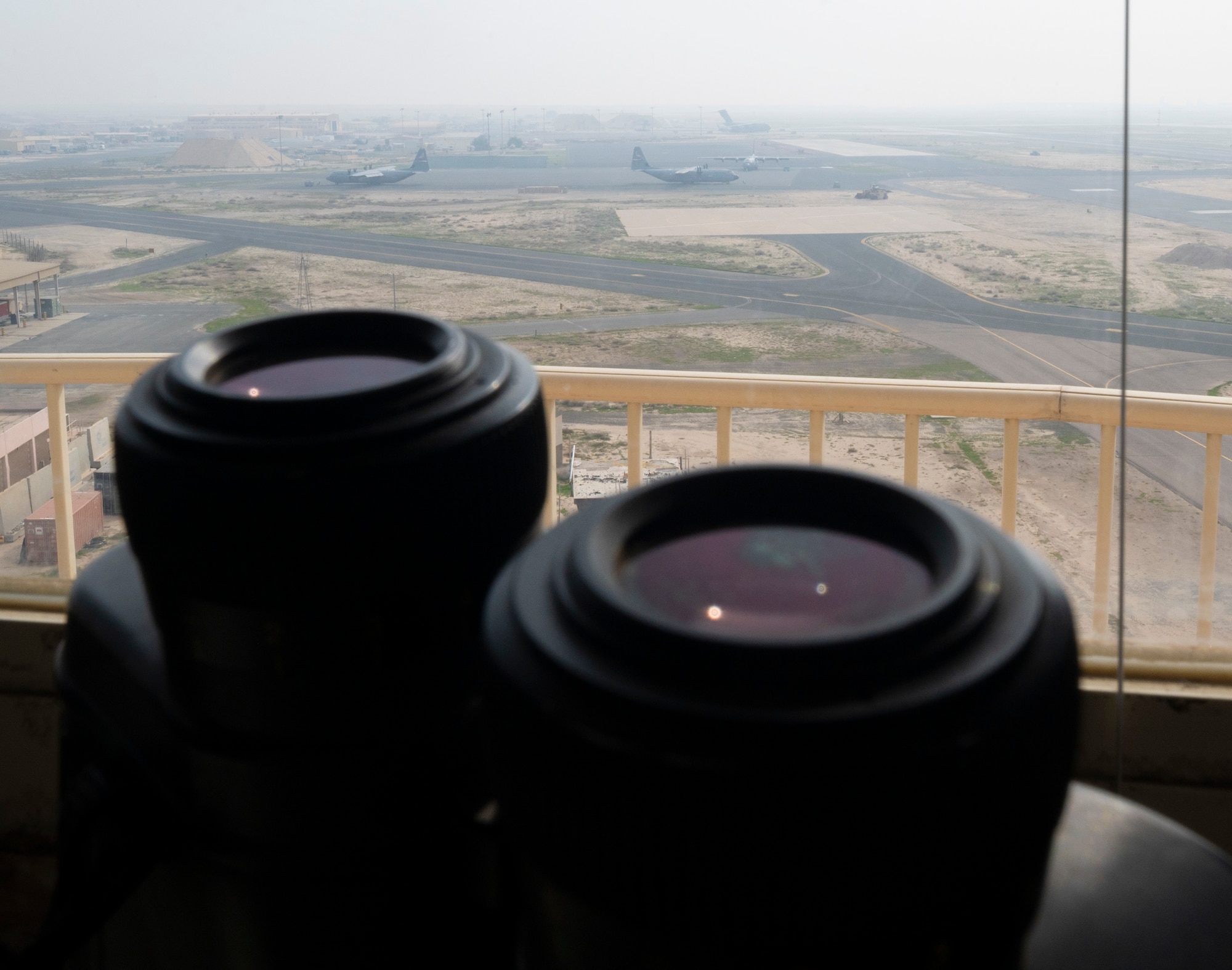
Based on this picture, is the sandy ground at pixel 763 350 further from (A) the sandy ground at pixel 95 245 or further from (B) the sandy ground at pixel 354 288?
(A) the sandy ground at pixel 95 245

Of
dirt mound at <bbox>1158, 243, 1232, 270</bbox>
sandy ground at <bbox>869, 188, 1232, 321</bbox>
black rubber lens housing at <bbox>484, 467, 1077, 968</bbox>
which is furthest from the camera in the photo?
dirt mound at <bbox>1158, 243, 1232, 270</bbox>

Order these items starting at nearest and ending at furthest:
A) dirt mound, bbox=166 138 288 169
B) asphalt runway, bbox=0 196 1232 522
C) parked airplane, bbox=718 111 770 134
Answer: asphalt runway, bbox=0 196 1232 522, dirt mound, bbox=166 138 288 169, parked airplane, bbox=718 111 770 134

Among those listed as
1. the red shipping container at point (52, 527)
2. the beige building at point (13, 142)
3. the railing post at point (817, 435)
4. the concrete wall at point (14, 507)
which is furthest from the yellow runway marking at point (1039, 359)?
the beige building at point (13, 142)

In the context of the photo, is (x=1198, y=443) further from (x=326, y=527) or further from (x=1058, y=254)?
(x=326, y=527)

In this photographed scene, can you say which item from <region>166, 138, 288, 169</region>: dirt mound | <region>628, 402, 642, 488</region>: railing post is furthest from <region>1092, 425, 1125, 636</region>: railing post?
<region>166, 138, 288, 169</region>: dirt mound

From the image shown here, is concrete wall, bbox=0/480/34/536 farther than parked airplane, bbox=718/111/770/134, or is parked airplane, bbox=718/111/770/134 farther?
parked airplane, bbox=718/111/770/134

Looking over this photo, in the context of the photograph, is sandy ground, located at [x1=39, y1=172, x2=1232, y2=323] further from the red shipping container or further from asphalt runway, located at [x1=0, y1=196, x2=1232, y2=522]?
the red shipping container

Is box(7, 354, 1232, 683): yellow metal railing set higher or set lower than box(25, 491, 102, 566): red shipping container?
higher
